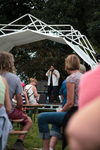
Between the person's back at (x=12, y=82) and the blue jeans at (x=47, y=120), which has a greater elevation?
the person's back at (x=12, y=82)

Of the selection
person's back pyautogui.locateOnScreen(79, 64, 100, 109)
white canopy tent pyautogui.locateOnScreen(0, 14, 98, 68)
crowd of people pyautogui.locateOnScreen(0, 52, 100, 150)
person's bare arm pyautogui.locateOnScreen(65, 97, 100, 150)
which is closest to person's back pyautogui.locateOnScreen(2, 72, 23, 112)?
crowd of people pyautogui.locateOnScreen(0, 52, 100, 150)

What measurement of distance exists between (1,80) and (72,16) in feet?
56.2

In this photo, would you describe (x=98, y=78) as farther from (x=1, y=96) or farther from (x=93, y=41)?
(x=93, y=41)

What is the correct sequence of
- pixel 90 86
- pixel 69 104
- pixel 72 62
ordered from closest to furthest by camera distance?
pixel 90 86, pixel 69 104, pixel 72 62

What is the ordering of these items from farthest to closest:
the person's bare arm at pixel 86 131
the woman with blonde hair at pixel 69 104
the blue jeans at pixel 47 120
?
1. the blue jeans at pixel 47 120
2. the woman with blonde hair at pixel 69 104
3. the person's bare arm at pixel 86 131

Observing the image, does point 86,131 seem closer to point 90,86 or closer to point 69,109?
point 90,86

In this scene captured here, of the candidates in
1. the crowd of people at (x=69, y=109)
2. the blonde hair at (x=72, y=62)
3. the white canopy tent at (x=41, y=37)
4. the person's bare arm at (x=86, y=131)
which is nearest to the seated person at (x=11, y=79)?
the crowd of people at (x=69, y=109)

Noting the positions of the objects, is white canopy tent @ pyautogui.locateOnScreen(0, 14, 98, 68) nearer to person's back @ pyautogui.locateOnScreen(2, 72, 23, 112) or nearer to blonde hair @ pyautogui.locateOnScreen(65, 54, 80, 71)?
person's back @ pyautogui.locateOnScreen(2, 72, 23, 112)

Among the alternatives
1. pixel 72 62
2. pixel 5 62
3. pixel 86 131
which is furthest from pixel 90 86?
pixel 5 62

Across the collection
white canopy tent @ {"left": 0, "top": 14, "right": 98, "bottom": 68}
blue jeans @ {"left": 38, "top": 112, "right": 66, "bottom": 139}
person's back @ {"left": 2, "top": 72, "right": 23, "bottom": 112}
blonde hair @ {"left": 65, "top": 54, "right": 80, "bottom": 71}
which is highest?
white canopy tent @ {"left": 0, "top": 14, "right": 98, "bottom": 68}

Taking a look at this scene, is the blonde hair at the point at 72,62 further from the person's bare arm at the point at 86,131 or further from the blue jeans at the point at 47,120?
the person's bare arm at the point at 86,131

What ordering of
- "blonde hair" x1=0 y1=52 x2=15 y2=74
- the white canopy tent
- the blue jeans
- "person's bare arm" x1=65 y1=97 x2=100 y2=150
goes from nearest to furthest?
1. "person's bare arm" x1=65 y1=97 x2=100 y2=150
2. the blue jeans
3. "blonde hair" x1=0 y1=52 x2=15 y2=74
4. the white canopy tent

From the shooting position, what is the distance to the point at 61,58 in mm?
17672

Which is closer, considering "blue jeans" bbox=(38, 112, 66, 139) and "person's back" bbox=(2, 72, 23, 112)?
"blue jeans" bbox=(38, 112, 66, 139)
